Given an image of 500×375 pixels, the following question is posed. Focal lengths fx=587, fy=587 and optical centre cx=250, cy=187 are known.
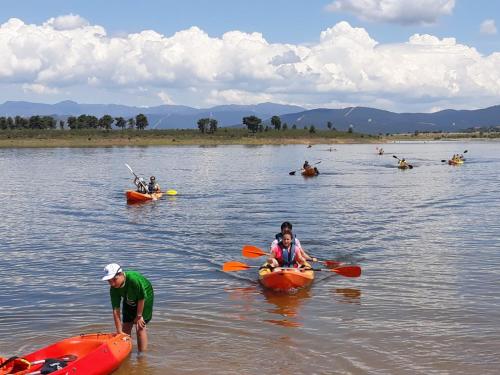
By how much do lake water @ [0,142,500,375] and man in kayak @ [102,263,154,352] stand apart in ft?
2.70

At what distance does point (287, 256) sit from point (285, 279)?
1.10m

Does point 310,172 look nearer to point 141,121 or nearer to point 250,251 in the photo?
point 250,251

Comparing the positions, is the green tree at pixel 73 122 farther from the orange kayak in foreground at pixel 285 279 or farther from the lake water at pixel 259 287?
the orange kayak in foreground at pixel 285 279

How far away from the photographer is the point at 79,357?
9.55 meters

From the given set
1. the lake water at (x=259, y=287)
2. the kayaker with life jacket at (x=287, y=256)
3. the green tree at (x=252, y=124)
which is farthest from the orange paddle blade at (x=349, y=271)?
the green tree at (x=252, y=124)

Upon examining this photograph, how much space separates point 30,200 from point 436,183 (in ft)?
95.6

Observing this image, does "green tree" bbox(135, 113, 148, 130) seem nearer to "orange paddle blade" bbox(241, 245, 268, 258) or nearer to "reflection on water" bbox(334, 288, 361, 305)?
"orange paddle blade" bbox(241, 245, 268, 258)

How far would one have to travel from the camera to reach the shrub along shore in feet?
423

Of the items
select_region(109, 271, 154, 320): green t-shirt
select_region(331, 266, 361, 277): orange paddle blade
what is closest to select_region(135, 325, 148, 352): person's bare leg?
select_region(109, 271, 154, 320): green t-shirt

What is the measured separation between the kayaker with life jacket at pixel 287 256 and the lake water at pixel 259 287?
2.70 ft

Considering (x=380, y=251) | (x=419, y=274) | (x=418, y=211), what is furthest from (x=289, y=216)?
(x=419, y=274)

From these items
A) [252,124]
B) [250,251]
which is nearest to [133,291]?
[250,251]

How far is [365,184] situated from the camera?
1747 inches

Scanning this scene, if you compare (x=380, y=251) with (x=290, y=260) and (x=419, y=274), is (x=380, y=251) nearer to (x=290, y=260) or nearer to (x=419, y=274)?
(x=419, y=274)
